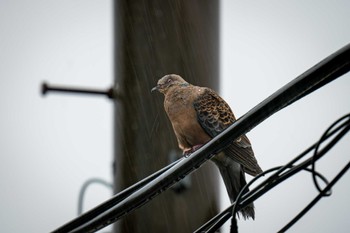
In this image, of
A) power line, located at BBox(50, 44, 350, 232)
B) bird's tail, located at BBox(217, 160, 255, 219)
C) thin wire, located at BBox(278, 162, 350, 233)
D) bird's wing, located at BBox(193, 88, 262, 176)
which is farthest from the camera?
bird's wing, located at BBox(193, 88, 262, 176)

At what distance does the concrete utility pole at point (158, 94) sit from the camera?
520 centimetres

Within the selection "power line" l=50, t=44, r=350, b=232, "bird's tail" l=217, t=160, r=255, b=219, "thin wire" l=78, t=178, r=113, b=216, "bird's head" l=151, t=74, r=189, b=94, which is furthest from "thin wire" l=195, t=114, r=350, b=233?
"thin wire" l=78, t=178, r=113, b=216

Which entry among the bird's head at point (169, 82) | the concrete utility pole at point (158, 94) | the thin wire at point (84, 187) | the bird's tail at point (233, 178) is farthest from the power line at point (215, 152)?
the thin wire at point (84, 187)

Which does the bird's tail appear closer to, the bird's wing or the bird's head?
the bird's wing

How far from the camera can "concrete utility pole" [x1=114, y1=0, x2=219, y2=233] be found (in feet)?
17.1

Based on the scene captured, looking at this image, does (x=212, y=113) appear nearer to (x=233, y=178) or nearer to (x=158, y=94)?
(x=233, y=178)

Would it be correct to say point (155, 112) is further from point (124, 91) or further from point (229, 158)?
point (229, 158)

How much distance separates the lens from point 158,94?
17.7 feet

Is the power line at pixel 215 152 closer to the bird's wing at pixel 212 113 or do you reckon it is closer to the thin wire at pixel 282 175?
the thin wire at pixel 282 175

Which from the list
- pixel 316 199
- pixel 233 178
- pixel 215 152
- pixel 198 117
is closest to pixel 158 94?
pixel 198 117

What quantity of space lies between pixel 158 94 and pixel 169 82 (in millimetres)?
419

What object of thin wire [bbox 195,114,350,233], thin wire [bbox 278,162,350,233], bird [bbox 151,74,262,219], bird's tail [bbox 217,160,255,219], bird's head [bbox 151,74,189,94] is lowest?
thin wire [bbox 278,162,350,233]

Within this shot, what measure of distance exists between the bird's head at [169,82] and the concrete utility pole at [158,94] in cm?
22

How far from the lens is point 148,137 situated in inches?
207
